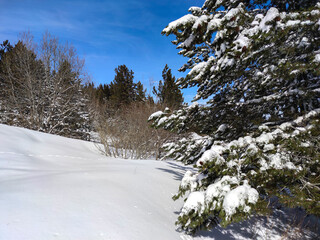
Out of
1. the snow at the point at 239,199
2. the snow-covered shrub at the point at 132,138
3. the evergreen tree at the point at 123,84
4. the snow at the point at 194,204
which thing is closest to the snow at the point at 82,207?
the snow at the point at 194,204

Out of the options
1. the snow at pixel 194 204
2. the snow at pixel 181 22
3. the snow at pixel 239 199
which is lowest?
the snow at pixel 194 204

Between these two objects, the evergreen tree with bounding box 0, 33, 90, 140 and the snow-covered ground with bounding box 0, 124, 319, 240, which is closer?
the snow-covered ground with bounding box 0, 124, 319, 240

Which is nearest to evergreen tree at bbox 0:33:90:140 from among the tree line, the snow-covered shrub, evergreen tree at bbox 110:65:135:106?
the tree line

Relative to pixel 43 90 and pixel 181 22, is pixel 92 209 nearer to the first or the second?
pixel 181 22

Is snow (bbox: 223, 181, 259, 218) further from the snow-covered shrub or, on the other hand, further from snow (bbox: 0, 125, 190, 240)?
the snow-covered shrub

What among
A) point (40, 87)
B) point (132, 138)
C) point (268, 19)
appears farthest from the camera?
point (40, 87)

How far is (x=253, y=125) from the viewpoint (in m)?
3.40

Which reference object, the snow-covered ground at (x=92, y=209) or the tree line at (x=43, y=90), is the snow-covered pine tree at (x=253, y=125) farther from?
the tree line at (x=43, y=90)

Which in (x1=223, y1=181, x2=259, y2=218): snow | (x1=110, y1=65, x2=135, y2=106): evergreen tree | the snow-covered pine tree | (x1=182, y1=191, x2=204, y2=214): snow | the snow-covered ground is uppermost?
(x1=110, y1=65, x2=135, y2=106): evergreen tree

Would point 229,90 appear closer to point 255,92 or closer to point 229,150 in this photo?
point 255,92

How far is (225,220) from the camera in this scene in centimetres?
156

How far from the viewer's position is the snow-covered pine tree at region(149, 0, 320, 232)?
1843 mm

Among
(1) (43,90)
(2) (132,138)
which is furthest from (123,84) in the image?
(2) (132,138)

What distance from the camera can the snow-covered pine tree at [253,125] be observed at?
1843mm
